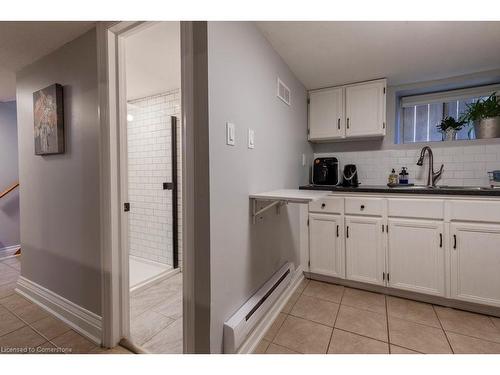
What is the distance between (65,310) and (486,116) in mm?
3833

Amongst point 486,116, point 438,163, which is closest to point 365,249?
point 438,163

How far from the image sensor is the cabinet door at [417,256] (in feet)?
6.15

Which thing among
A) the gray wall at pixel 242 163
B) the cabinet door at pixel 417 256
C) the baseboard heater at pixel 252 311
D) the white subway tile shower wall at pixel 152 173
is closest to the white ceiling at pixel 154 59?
the white subway tile shower wall at pixel 152 173

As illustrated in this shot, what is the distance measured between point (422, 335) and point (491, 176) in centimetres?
161

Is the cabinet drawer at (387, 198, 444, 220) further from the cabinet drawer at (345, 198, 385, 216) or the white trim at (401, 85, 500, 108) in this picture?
the white trim at (401, 85, 500, 108)

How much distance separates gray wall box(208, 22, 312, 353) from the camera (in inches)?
45.6

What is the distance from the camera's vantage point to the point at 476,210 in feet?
5.73

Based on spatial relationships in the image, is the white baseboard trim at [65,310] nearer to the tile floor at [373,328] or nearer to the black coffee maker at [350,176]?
the tile floor at [373,328]

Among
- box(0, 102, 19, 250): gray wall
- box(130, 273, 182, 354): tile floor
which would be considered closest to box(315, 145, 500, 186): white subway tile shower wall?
box(130, 273, 182, 354): tile floor

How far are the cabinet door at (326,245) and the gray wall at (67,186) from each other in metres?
1.80
